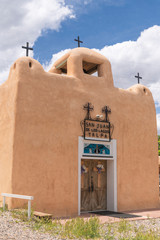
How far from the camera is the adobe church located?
9219 millimetres

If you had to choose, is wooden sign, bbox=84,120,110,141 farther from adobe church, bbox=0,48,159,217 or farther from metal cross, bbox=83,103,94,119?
metal cross, bbox=83,103,94,119

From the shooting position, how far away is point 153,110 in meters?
13.2

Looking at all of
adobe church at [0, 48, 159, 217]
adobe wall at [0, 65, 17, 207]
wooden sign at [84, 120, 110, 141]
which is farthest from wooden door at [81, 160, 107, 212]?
adobe wall at [0, 65, 17, 207]

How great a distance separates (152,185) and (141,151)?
5.51 feet

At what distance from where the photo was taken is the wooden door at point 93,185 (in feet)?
35.1

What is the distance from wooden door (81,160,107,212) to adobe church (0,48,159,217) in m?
0.04

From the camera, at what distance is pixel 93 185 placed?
11.0 metres

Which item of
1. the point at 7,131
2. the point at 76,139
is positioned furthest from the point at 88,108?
the point at 7,131

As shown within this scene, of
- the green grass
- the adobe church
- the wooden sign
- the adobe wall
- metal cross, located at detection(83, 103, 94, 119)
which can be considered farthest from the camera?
metal cross, located at detection(83, 103, 94, 119)

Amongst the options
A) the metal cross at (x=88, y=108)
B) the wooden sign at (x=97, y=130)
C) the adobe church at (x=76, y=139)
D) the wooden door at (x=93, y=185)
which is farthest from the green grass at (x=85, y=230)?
the metal cross at (x=88, y=108)

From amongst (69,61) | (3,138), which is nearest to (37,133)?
(3,138)

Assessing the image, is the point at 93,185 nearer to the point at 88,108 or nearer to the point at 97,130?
the point at 97,130

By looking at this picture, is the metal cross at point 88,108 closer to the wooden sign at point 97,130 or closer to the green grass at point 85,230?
the wooden sign at point 97,130

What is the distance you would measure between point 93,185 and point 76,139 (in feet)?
7.18
